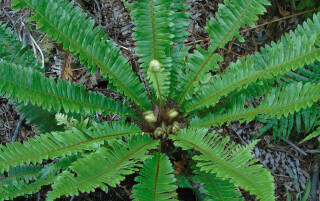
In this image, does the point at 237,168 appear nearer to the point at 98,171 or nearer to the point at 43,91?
the point at 98,171

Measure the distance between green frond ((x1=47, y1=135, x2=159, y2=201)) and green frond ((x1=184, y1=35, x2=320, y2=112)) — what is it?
64 cm

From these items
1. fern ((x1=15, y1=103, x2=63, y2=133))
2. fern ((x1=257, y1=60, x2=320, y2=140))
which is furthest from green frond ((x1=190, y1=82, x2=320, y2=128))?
fern ((x1=15, y1=103, x2=63, y2=133))

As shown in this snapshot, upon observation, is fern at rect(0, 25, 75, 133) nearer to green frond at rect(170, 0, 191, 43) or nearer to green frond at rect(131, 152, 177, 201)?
green frond at rect(131, 152, 177, 201)

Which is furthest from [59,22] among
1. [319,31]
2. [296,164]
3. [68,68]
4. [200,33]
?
[296,164]

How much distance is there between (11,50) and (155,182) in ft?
5.20

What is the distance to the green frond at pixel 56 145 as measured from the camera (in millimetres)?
1746

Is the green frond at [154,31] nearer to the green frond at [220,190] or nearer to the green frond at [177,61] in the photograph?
the green frond at [177,61]

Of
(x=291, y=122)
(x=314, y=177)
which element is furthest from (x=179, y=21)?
(x=314, y=177)

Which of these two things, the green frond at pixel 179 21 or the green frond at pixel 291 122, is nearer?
the green frond at pixel 179 21

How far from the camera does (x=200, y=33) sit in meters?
3.20

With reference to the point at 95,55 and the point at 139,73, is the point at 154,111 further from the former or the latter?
the point at 95,55

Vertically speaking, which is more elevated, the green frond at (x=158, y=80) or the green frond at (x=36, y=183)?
the green frond at (x=158, y=80)

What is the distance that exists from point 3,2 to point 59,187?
232 centimetres

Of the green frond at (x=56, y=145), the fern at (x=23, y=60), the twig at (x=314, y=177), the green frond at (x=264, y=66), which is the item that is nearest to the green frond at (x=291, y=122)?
the twig at (x=314, y=177)
